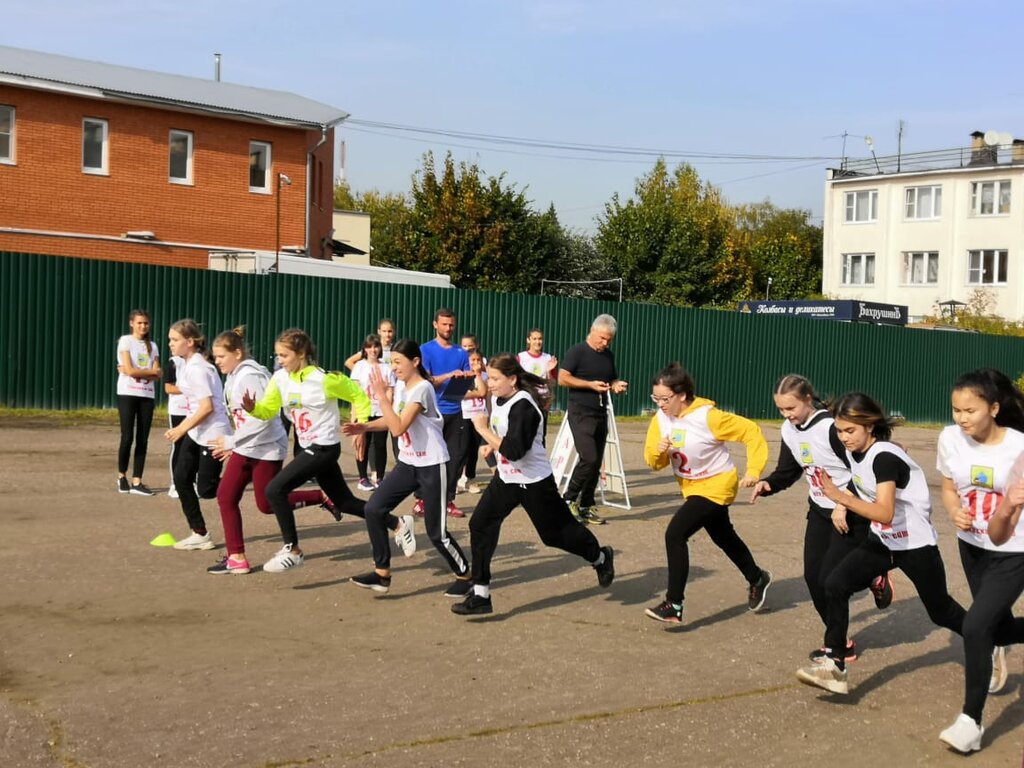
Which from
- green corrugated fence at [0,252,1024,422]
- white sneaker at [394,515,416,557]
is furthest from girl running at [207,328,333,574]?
green corrugated fence at [0,252,1024,422]

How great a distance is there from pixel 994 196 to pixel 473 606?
167 feet

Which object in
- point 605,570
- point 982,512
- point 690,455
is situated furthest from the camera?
Answer: point 605,570

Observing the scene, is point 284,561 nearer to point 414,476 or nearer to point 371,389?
point 414,476

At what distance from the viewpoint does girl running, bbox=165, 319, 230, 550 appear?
8.95 m

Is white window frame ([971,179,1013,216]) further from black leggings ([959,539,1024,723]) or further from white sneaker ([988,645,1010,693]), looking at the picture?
black leggings ([959,539,1024,723])

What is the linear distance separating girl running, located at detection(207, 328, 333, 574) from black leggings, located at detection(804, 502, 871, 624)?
3745mm

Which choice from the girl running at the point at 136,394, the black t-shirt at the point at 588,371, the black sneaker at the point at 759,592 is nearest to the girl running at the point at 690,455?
the black sneaker at the point at 759,592

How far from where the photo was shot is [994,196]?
52344mm

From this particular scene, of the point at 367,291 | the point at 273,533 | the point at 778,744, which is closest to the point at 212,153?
the point at 367,291

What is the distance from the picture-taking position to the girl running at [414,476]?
776 cm

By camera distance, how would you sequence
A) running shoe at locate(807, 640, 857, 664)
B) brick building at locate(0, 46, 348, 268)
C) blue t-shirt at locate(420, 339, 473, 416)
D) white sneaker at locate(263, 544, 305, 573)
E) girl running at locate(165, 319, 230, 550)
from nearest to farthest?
running shoe at locate(807, 640, 857, 664) → white sneaker at locate(263, 544, 305, 573) → girl running at locate(165, 319, 230, 550) → blue t-shirt at locate(420, 339, 473, 416) → brick building at locate(0, 46, 348, 268)

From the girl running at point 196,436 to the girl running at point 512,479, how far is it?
8.31ft

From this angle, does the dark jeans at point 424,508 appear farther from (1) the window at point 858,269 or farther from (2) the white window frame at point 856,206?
(2) the white window frame at point 856,206

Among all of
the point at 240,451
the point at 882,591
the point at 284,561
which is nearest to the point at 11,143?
the point at 240,451
